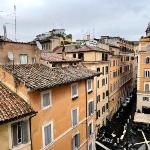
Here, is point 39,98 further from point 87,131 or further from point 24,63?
point 87,131

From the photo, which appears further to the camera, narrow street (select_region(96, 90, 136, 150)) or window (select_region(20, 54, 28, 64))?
narrow street (select_region(96, 90, 136, 150))

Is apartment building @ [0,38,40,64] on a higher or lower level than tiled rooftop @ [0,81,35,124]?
higher

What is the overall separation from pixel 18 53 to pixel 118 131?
120ft

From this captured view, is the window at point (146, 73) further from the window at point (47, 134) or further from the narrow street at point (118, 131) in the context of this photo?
the window at point (47, 134)

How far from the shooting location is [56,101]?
22625 mm

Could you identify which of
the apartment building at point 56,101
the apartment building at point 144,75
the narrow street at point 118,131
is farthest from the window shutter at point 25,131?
the apartment building at point 144,75

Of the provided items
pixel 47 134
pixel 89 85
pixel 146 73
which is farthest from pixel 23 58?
pixel 146 73

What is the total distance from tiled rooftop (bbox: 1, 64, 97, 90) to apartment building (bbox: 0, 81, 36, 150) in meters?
1.42

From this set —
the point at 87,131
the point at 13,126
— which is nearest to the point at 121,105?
the point at 87,131

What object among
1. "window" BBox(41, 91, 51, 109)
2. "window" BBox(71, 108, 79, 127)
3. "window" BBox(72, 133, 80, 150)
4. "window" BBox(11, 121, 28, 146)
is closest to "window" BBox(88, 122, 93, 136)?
"window" BBox(72, 133, 80, 150)

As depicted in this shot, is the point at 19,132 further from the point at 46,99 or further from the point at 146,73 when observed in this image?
the point at 146,73

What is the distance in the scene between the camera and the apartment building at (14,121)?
16.3 m

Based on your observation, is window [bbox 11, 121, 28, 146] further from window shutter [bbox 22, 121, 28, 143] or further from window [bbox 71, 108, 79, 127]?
window [bbox 71, 108, 79, 127]

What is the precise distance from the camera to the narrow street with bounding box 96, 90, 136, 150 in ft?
148
